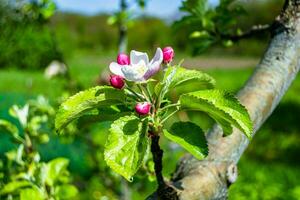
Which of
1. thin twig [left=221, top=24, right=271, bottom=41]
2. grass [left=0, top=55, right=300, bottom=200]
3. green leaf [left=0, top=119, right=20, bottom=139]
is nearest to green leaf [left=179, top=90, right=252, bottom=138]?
thin twig [left=221, top=24, right=271, bottom=41]

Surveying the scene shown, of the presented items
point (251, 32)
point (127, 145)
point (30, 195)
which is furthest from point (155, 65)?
point (251, 32)

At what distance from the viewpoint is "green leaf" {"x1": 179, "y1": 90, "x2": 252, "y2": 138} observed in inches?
37.3

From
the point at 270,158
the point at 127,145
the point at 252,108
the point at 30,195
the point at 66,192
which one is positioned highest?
the point at 127,145

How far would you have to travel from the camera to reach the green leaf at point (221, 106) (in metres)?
0.95

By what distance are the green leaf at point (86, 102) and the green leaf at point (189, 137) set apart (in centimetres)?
10

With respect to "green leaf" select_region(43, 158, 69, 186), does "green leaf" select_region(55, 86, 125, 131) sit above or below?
above

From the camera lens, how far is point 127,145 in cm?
94

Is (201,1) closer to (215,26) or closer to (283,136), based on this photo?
(215,26)

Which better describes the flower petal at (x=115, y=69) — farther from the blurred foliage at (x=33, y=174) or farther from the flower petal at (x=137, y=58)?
the blurred foliage at (x=33, y=174)

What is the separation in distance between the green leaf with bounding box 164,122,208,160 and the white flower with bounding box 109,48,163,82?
12cm

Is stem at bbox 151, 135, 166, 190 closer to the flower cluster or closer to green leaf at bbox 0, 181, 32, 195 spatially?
the flower cluster

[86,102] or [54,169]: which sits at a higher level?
[86,102]

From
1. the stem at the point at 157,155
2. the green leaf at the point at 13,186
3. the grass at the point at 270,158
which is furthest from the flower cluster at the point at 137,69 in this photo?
the grass at the point at 270,158

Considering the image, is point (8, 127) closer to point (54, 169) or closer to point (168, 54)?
point (54, 169)
